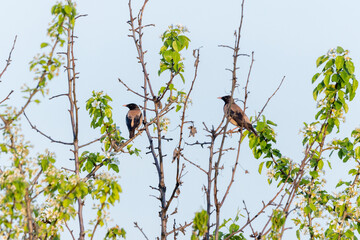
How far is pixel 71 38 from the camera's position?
A: 22.7 ft

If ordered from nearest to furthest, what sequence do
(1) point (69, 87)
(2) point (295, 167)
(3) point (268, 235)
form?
(3) point (268, 235) < (1) point (69, 87) < (2) point (295, 167)

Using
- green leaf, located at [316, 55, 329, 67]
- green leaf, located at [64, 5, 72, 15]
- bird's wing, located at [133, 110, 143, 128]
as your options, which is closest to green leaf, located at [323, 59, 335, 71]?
green leaf, located at [316, 55, 329, 67]

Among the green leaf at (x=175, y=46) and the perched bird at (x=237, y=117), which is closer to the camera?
the perched bird at (x=237, y=117)

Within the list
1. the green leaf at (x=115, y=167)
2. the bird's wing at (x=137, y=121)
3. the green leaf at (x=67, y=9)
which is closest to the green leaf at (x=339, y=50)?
the green leaf at (x=115, y=167)

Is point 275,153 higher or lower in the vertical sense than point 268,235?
higher

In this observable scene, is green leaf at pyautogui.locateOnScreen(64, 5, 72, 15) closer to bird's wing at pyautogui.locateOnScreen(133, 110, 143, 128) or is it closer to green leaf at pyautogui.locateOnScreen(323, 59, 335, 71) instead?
green leaf at pyautogui.locateOnScreen(323, 59, 335, 71)

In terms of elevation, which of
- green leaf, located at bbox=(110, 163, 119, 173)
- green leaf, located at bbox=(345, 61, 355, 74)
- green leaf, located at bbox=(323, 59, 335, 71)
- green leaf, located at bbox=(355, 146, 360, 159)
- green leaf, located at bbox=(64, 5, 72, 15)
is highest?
green leaf, located at bbox=(323, 59, 335, 71)

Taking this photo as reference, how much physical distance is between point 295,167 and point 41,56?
13.8 ft

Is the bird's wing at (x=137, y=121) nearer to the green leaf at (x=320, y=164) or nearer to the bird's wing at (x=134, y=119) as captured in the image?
the bird's wing at (x=134, y=119)

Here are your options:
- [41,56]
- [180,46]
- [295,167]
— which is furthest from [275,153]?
[41,56]

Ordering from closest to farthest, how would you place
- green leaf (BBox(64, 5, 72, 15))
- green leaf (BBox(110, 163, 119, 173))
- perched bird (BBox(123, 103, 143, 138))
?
green leaf (BBox(64, 5, 72, 15)) < green leaf (BBox(110, 163, 119, 173)) < perched bird (BBox(123, 103, 143, 138))

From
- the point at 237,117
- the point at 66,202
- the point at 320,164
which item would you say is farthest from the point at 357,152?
the point at 66,202

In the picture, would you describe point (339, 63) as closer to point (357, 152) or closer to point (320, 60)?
point (320, 60)

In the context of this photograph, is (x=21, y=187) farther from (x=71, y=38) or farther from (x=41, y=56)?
(x=71, y=38)
